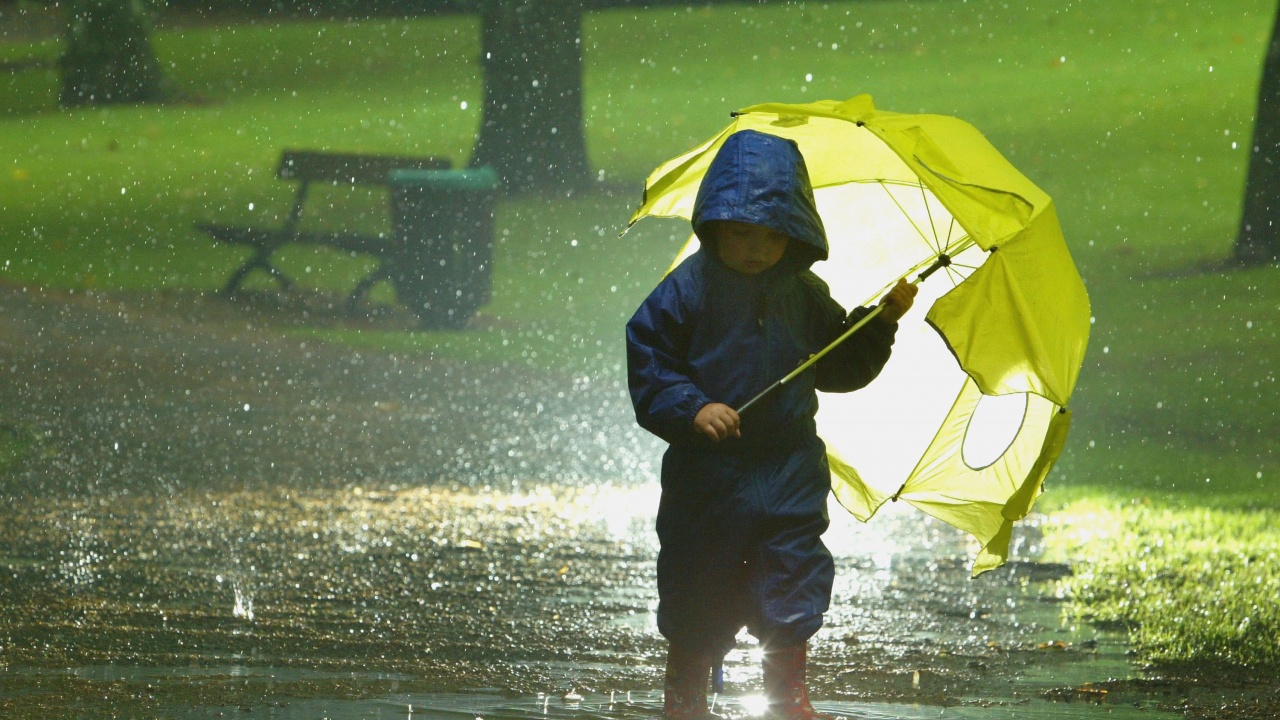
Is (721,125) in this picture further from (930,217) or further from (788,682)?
(788,682)

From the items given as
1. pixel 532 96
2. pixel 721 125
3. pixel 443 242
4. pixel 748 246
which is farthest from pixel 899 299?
pixel 721 125

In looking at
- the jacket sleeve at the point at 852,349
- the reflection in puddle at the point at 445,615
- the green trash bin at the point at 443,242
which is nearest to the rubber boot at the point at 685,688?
the reflection in puddle at the point at 445,615

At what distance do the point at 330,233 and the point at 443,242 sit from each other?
70 centimetres

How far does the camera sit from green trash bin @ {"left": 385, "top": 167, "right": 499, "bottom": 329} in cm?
966

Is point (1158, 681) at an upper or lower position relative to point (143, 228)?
lower

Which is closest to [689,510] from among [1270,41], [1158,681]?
[1158,681]

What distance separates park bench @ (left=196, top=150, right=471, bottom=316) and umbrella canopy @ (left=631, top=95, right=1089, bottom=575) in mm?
5302

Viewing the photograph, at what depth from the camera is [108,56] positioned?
9422mm

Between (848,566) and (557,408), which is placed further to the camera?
(557,408)

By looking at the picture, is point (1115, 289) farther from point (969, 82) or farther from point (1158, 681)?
point (1158, 681)

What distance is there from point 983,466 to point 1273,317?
726 centimetres

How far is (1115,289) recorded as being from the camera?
11.4 m

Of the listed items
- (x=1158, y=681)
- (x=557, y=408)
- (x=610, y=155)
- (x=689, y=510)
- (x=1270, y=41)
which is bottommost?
(x=1158, y=681)

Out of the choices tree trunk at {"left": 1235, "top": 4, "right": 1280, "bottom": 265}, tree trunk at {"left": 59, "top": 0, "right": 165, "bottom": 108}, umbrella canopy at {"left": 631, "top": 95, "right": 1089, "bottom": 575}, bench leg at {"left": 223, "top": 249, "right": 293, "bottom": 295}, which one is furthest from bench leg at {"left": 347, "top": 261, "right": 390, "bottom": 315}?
tree trunk at {"left": 1235, "top": 4, "right": 1280, "bottom": 265}
